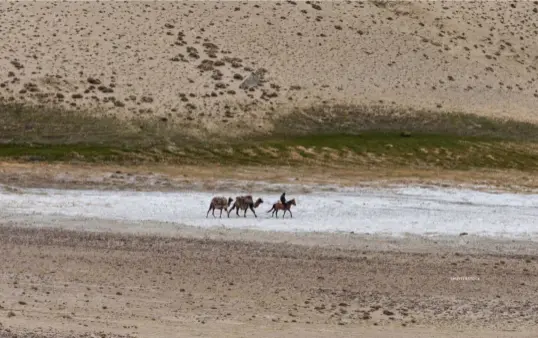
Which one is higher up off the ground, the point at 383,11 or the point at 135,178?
the point at 383,11

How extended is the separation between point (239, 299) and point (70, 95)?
3659 centimetres

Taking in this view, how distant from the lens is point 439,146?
4753 centimetres

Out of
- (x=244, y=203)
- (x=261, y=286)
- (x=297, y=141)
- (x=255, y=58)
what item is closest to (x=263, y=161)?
(x=297, y=141)

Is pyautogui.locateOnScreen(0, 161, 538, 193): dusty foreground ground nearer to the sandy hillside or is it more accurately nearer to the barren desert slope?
the barren desert slope

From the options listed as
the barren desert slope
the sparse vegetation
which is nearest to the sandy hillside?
the barren desert slope

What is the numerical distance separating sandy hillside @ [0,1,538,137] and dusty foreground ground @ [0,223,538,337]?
26.9 metres

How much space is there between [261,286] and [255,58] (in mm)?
43631

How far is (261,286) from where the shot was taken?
18.6 m

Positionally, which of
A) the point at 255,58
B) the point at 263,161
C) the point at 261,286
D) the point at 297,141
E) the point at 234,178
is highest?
the point at 255,58

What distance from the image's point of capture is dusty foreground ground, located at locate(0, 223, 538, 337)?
15406mm

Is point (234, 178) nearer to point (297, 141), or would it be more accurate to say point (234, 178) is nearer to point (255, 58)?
point (297, 141)

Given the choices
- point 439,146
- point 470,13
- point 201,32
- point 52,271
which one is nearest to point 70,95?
point 201,32

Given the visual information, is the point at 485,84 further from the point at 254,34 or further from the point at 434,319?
the point at 434,319

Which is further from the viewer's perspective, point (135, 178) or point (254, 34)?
point (254, 34)
